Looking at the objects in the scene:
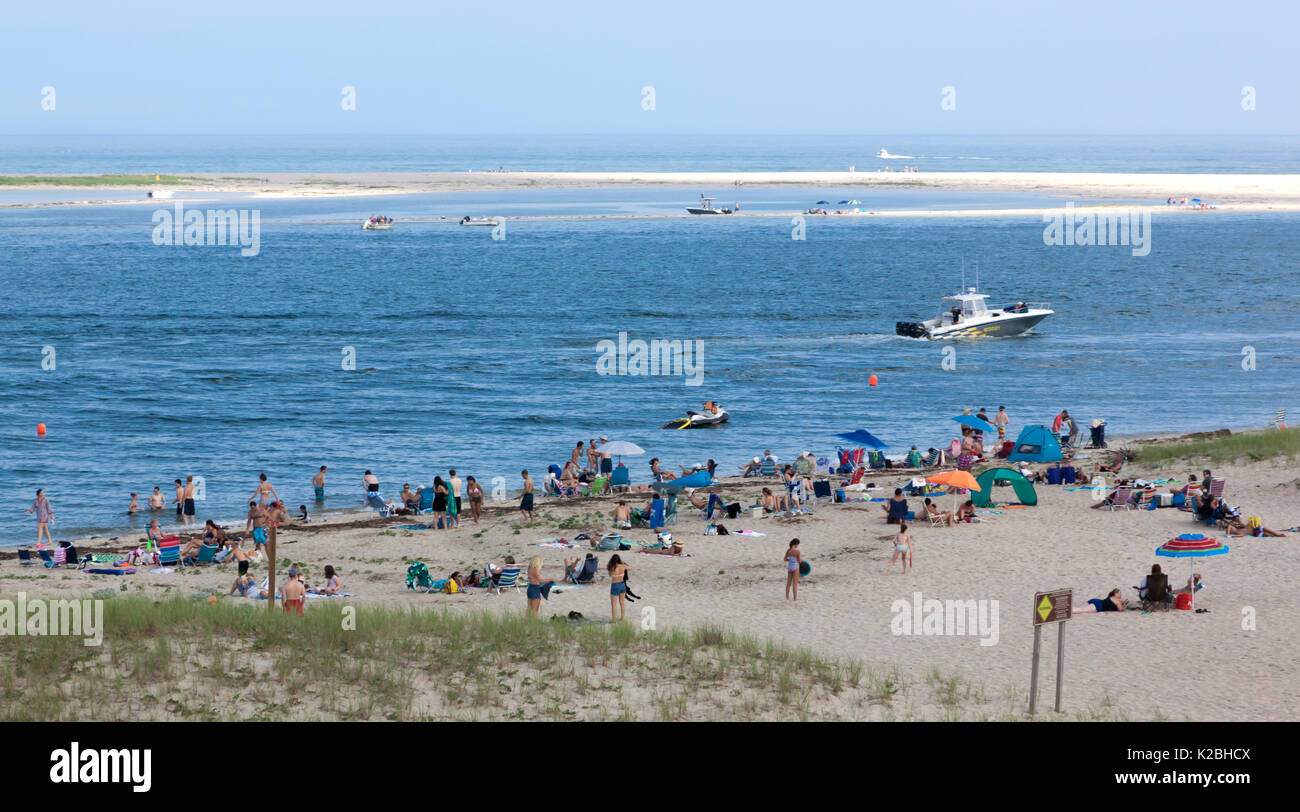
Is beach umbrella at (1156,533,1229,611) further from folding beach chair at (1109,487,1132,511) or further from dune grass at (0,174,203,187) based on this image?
dune grass at (0,174,203,187)

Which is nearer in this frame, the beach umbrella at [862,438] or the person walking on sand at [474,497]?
the person walking on sand at [474,497]

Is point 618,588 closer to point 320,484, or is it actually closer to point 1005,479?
point 1005,479

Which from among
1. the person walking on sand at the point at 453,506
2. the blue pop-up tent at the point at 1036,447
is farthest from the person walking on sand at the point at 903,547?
the blue pop-up tent at the point at 1036,447

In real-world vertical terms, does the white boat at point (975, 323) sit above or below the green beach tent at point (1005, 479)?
above

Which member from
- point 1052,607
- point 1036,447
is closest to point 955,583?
point 1052,607

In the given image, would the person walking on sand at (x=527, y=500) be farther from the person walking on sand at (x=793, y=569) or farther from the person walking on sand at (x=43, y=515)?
the person walking on sand at (x=43, y=515)

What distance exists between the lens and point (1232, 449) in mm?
32125

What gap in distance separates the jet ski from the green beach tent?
44.4 feet

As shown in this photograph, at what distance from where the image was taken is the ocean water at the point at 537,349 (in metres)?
38.3

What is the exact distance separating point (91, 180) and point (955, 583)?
580 feet

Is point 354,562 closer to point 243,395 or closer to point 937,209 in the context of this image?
A: point 243,395

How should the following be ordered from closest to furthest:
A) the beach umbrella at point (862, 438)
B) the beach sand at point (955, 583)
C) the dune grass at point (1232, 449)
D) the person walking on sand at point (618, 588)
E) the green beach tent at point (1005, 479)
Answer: the beach sand at point (955, 583) → the person walking on sand at point (618, 588) → the green beach tent at point (1005, 479) → the beach umbrella at point (862, 438) → the dune grass at point (1232, 449)

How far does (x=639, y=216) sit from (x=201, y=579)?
113474 mm

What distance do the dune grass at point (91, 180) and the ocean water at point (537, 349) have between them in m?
60.3
